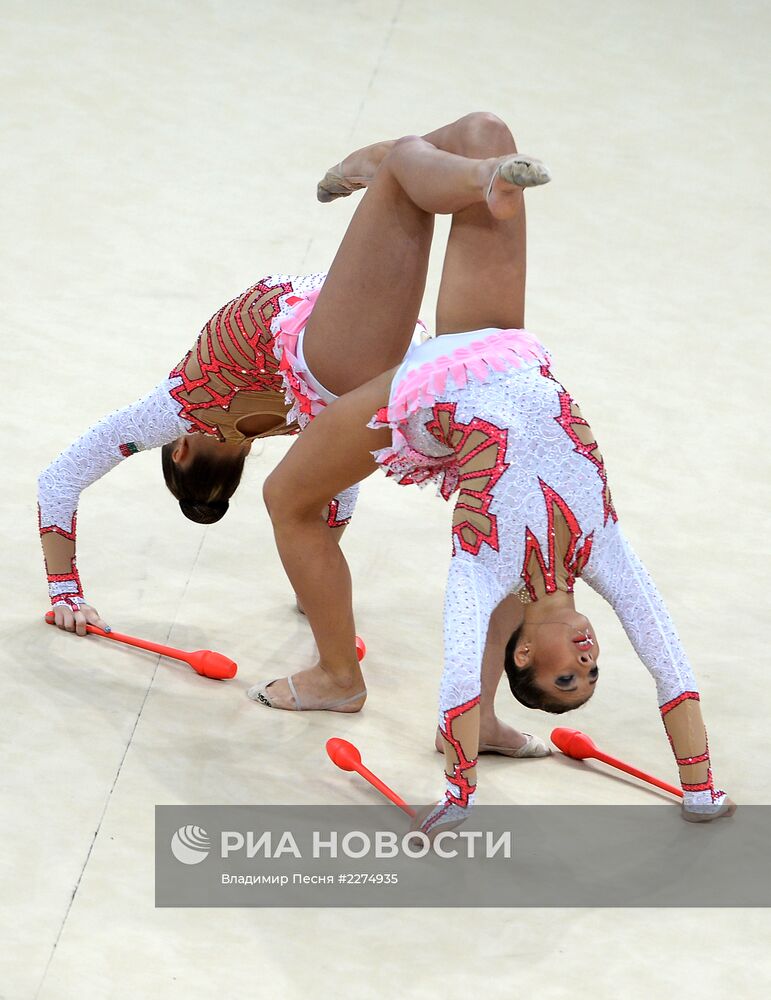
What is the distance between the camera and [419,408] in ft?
7.16

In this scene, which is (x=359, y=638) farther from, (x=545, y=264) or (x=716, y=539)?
(x=545, y=264)

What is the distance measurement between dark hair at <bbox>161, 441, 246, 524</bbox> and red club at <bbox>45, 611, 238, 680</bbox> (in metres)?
0.27

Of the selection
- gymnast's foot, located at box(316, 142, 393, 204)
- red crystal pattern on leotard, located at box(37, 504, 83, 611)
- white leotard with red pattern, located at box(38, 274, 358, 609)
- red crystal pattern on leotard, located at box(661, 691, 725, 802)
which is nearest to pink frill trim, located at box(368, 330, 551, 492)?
white leotard with red pattern, located at box(38, 274, 358, 609)

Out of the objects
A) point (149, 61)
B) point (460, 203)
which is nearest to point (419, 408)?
point (460, 203)

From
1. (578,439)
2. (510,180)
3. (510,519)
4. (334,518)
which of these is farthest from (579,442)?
(334,518)

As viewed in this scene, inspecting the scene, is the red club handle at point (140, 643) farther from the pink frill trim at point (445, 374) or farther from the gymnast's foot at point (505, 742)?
the pink frill trim at point (445, 374)

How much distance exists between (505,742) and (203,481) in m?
0.76

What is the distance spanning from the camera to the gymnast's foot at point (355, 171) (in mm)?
2426

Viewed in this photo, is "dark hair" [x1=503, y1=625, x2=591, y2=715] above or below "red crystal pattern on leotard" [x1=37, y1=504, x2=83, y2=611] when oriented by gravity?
above

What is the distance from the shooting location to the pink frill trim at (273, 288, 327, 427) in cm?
242

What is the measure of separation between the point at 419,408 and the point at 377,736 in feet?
2.24

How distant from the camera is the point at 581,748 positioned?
248cm

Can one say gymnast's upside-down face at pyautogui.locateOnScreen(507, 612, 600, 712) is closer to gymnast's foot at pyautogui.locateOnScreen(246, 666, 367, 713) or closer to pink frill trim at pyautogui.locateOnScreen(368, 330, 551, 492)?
pink frill trim at pyautogui.locateOnScreen(368, 330, 551, 492)

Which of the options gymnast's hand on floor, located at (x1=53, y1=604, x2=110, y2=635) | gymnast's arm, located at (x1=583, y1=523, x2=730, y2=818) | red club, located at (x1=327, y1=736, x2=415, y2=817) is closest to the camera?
gymnast's arm, located at (x1=583, y1=523, x2=730, y2=818)
